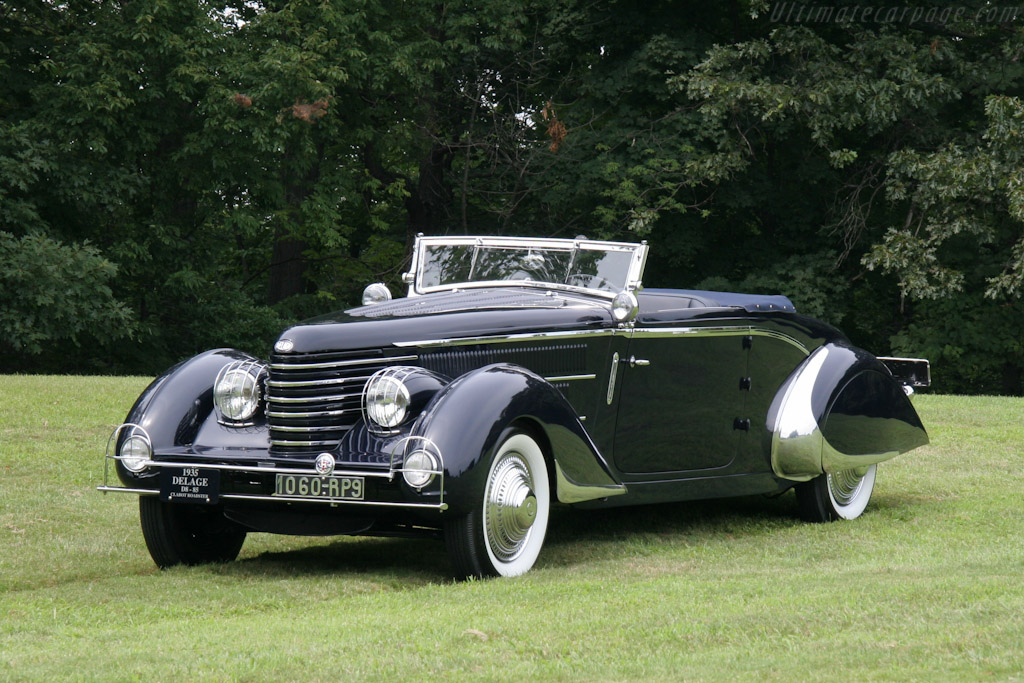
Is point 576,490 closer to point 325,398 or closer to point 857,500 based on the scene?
point 325,398

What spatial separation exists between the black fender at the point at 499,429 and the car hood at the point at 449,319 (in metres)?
0.39

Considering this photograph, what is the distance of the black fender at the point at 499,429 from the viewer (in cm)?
587

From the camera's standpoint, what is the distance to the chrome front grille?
20.6 ft

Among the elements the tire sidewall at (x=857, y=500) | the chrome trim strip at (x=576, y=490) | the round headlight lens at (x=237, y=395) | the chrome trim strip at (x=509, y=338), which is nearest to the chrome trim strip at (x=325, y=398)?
the chrome trim strip at (x=509, y=338)

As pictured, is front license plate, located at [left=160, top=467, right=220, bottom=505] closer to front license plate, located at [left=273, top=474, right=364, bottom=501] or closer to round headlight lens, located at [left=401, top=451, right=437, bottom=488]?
front license plate, located at [left=273, top=474, right=364, bottom=501]

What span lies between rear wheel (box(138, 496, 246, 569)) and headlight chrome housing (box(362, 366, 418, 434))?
4.21 feet

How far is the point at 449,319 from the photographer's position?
6590 millimetres

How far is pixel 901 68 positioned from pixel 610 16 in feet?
21.6

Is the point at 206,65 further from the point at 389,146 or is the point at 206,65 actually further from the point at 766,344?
the point at 766,344

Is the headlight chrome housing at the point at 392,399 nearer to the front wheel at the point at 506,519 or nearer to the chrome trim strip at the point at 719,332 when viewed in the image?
the front wheel at the point at 506,519

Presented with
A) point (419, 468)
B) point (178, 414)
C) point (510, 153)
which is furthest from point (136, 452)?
point (510, 153)

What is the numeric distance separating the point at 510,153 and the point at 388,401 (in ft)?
69.9

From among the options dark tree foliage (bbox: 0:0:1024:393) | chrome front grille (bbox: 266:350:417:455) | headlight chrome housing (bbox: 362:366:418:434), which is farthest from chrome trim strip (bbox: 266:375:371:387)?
dark tree foliage (bbox: 0:0:1024:393)

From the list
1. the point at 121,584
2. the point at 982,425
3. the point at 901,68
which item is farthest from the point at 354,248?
the point at 121,584
